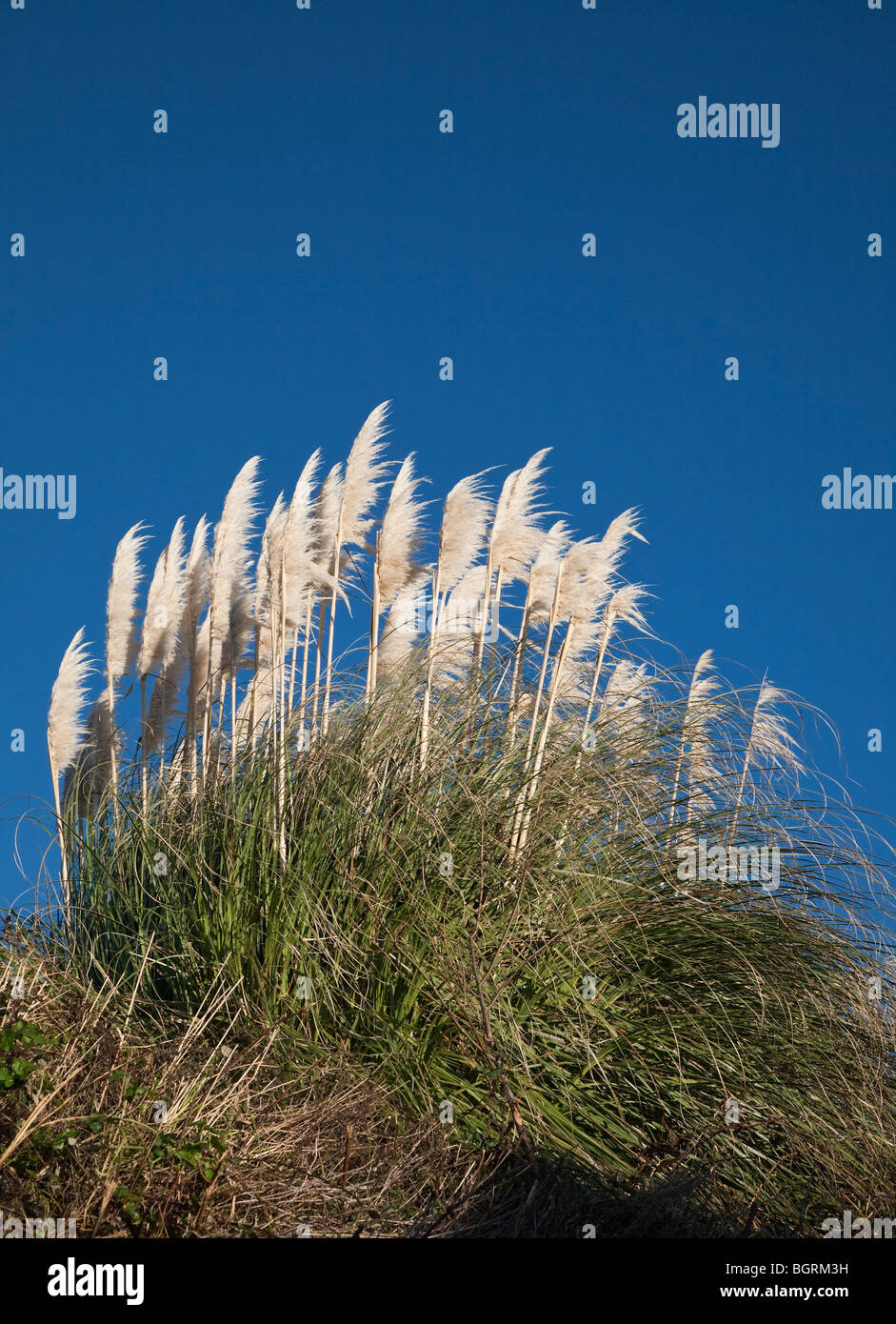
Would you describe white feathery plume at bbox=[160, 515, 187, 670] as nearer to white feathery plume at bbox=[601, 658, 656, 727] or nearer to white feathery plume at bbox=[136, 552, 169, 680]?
white feathery plume at bbox=[136, 552, 169, 680]

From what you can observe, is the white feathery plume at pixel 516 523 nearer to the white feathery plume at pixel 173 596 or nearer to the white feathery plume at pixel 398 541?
the white feathery plume at pixel 398 541

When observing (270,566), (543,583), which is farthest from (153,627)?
(543,583)

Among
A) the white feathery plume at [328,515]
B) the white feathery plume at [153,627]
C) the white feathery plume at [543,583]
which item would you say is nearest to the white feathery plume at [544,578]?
the white feathery plume at [543,583]

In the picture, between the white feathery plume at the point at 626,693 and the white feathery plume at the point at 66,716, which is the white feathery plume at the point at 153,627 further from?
the white feathery plume at the point at 626,693

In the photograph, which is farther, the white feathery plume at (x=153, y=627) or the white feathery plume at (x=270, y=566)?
the white feathery plume at (x=153, y=627)

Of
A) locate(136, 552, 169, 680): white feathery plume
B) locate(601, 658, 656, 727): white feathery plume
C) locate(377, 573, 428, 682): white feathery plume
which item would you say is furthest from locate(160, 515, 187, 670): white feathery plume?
locate(601, 658, 656, 727): white feathery plume

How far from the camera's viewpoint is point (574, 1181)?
4.17 metres

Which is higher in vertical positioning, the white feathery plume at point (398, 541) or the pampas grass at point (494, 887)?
the white feathery plume at point (398, 541)

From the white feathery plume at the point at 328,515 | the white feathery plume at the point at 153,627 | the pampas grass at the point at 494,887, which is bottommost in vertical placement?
the pampas grass at the point at 494,887

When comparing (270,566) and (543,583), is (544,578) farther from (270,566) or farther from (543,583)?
(270,566)

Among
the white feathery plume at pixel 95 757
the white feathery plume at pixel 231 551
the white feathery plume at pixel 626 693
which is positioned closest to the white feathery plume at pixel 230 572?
the white feathery plume at pixel 231 551

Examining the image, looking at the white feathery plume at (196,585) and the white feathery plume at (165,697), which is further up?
the white feathery plume at (196,585)
